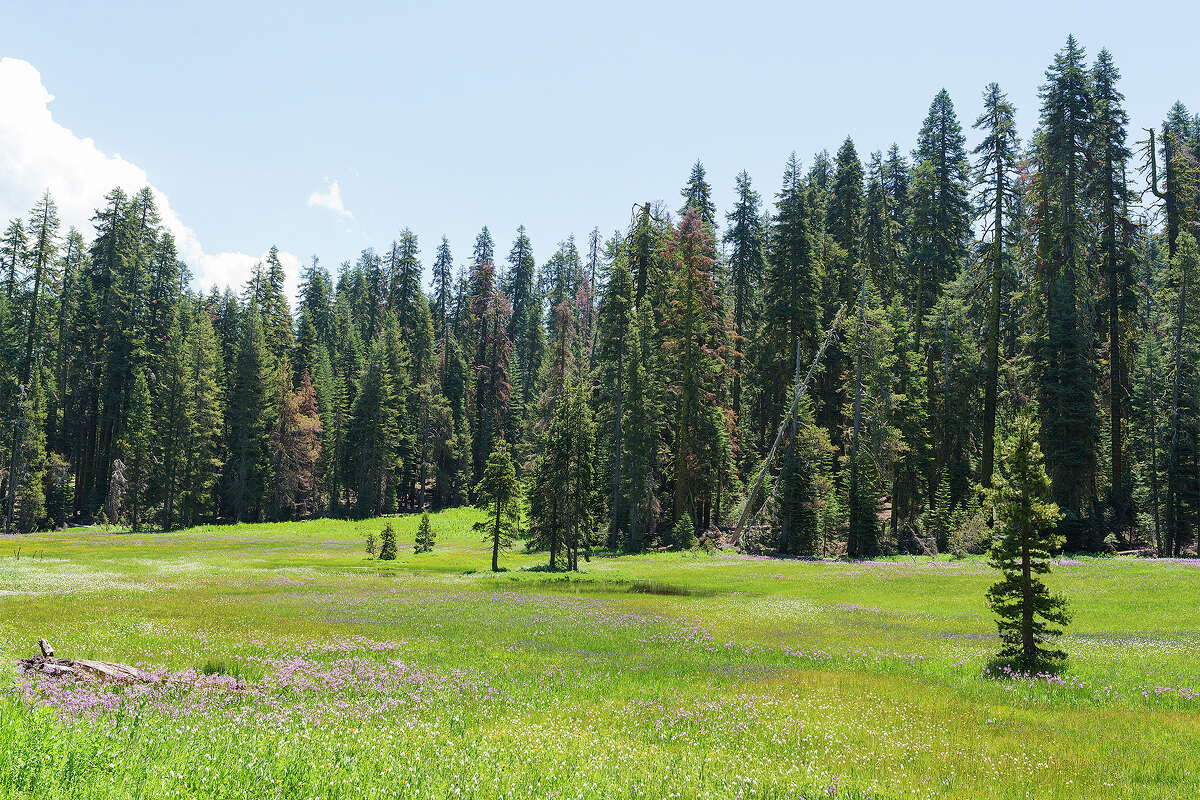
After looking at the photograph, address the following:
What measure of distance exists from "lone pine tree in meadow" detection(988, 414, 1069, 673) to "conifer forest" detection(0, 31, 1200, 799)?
0.11 meters

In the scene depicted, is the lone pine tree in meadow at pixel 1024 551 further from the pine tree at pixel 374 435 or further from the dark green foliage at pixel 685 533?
the pine tree at pixel 374 435

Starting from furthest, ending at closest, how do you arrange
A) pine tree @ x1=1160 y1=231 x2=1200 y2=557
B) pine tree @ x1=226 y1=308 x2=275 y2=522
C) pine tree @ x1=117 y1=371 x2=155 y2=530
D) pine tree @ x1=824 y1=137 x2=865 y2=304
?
pine tree @ x1=226 y1=308 x2=275 y2=522 → pine tree @ x1=117 y1=371 x2=155 y2=530 → pine tree @ x1=824 y1=137 x2=865 y2=304 → pine tree @ x1=1160 y1=231 x2=1200 y2=557

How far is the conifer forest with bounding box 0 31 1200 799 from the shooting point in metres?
9.73

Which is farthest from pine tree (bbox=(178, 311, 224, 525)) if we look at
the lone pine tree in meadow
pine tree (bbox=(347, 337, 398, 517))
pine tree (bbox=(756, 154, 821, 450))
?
the lone pine tree in meadow

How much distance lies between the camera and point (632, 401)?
176 ft

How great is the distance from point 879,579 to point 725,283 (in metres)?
52.5

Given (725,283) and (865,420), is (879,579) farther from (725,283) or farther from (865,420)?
(725,283)

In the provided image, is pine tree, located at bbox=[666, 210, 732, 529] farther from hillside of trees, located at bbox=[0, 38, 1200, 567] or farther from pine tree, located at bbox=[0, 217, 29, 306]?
pine tree, located at bbox=[0, 217, 29, 306]

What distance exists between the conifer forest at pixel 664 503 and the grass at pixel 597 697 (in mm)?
107

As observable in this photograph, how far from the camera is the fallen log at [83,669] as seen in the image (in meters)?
11.5

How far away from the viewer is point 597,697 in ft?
42.8

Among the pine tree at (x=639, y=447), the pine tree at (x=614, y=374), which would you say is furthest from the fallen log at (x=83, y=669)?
the pine tree at (x=614, y=374)

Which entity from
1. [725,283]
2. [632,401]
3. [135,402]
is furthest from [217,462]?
[725,283]

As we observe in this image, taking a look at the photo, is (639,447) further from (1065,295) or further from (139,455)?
(139,455)
